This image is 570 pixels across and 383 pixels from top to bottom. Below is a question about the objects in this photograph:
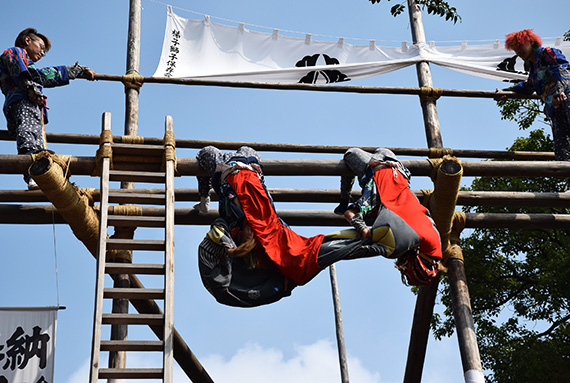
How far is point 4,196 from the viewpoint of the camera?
5500mm

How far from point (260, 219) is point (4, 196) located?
2249 millimetres

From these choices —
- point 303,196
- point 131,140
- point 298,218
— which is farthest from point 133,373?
point 298,218

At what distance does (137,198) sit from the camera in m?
4.89

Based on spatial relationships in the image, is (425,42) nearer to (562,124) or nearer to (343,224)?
(562,124)

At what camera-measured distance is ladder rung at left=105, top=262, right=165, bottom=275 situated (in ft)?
14.6

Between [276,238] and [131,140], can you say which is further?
[131,140]

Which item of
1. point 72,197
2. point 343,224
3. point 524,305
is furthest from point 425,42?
point 524,305

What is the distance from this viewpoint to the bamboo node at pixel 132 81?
6.51 metres

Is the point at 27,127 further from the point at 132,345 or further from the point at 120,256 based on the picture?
the point at 132,345

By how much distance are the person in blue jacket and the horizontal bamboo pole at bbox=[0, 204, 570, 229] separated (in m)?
0.34

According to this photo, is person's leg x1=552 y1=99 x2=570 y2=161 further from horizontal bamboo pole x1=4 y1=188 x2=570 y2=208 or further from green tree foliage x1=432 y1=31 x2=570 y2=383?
green tree foliage x1=432 y1=31 x2=570 y2=383

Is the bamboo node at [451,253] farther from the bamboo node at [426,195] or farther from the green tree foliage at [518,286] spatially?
the green tree foliage at [518,286]

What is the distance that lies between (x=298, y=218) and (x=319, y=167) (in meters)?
0.88

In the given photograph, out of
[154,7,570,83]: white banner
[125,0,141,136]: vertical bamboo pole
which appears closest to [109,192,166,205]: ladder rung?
[125,0,141,136]: vertical bamboo pole
